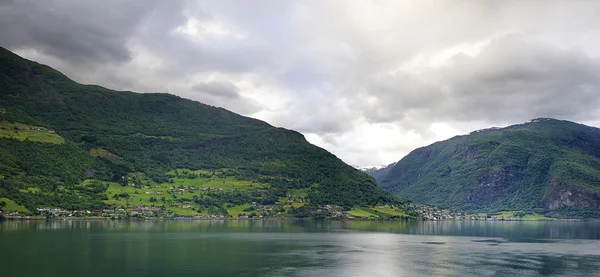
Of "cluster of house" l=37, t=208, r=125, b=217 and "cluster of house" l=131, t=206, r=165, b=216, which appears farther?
"cluster of house" l=131, t=206, r=165, b=216

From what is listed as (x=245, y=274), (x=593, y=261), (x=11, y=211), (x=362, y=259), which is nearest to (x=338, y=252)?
(x=362, y=259)

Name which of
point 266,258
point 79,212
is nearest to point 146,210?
point 79,212

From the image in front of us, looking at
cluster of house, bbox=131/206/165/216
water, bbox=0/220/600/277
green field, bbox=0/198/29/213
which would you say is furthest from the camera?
cluster of house, bbox=131/206/165/216

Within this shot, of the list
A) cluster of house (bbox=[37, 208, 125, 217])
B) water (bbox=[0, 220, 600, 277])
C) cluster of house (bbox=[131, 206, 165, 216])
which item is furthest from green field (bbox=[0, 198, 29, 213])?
water (bbox=[0, 220, 600, 277])

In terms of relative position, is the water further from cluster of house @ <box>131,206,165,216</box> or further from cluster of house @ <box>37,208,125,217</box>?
cluster of house @ <box>131,206,165,216</box>

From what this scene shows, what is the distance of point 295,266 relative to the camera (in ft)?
223

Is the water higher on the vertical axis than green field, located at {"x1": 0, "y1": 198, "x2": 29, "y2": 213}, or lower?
lower

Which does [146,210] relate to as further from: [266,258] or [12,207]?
[266,258]

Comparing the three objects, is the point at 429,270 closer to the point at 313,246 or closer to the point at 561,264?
the point at 561,264

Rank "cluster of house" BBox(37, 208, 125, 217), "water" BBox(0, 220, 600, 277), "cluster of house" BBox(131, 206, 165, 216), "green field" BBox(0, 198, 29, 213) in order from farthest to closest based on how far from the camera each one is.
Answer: "cluster of house" BBox(131, 206, 165, 216), "cluster of house" BBox(37, 208, 125, 217), "green field" BBox(0, 198, 29, 213), "water" BBox(0, 220, 600, 277)

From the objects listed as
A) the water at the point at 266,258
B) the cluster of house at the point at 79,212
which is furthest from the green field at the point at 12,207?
the water at the point at 266,258

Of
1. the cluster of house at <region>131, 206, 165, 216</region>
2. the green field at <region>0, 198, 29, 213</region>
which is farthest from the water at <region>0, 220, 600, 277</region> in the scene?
the cluster of house at <region>131, 206, 165, 216</region>

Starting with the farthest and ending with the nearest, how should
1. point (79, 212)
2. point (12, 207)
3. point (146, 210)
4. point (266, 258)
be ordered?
point (146, 210) < point (79, 212) < point (12, 207) < point (266, 258)

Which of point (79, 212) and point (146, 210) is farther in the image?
point (146, 210)
